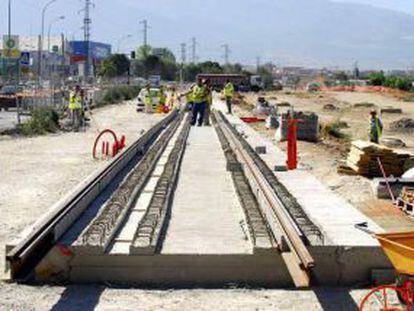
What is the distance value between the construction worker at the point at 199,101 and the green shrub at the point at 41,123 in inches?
221

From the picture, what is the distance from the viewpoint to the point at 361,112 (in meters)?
57.2

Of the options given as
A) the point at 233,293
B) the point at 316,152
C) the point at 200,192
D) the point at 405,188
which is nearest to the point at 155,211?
the point at 200,192

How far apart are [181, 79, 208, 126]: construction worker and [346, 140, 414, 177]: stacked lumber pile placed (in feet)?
42.9

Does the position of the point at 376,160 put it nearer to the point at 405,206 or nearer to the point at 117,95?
the point at 405,206

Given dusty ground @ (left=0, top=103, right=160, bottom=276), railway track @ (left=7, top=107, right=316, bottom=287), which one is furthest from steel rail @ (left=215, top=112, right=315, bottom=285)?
dusty ground @ (left=0, top=103, right=160, bottom=276)

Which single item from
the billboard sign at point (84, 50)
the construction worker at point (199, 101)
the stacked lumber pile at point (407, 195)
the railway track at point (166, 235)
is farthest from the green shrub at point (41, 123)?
the billboard sign at point (84, 50)

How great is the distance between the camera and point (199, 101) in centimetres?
2989

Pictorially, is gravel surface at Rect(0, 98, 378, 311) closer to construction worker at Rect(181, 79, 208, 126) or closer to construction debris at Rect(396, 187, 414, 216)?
construction debris at Rect(396, 187, 414, 216)

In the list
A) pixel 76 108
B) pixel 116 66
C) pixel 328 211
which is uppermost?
pixel 116 66

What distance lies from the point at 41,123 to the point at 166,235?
22.5 metres

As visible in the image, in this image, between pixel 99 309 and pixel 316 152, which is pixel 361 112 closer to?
pixel 316 152

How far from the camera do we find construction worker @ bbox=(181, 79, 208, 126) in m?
29.3

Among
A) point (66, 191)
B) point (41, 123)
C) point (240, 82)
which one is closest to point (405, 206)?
point (66, 191)

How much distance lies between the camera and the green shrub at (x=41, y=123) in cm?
3039
